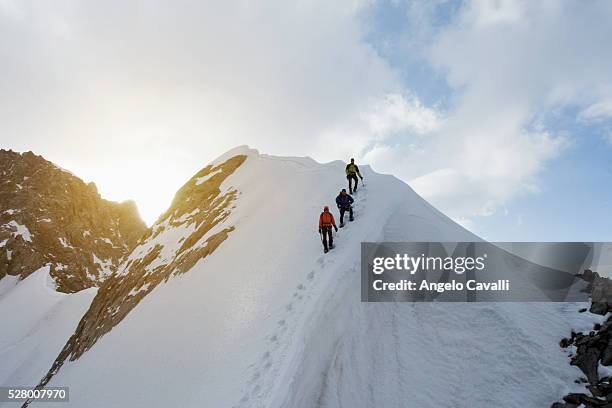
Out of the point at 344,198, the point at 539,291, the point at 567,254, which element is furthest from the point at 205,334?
the point at 567,254

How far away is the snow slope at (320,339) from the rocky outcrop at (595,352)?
0.34 meters

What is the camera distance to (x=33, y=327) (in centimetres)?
4816

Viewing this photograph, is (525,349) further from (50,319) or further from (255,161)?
(50,319)

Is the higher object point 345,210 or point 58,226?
point 58,226

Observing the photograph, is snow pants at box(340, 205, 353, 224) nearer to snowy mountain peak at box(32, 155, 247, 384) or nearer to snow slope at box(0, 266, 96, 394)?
snowy mountain peak at box(32, 155, 247, 384)

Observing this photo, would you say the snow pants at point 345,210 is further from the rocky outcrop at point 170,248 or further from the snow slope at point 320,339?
the rocky outcrop at point 170,248

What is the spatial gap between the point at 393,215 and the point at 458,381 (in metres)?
8.10

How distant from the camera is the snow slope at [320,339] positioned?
28.9ft

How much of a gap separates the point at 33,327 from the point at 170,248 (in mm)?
36090

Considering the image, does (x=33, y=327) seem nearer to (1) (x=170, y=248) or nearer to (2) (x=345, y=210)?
(1) (x=170, y=248)

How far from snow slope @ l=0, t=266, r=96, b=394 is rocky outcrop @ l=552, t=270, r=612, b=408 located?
37.9 metres

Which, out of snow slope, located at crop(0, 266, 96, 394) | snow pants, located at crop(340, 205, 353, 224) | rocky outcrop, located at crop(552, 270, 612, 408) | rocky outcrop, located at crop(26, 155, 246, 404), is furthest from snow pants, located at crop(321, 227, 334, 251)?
snow slope, located at crop(0, 266, 96, 394)

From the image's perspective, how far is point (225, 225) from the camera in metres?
24.4

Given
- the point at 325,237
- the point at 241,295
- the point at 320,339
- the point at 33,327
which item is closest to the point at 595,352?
the point at 320,339
